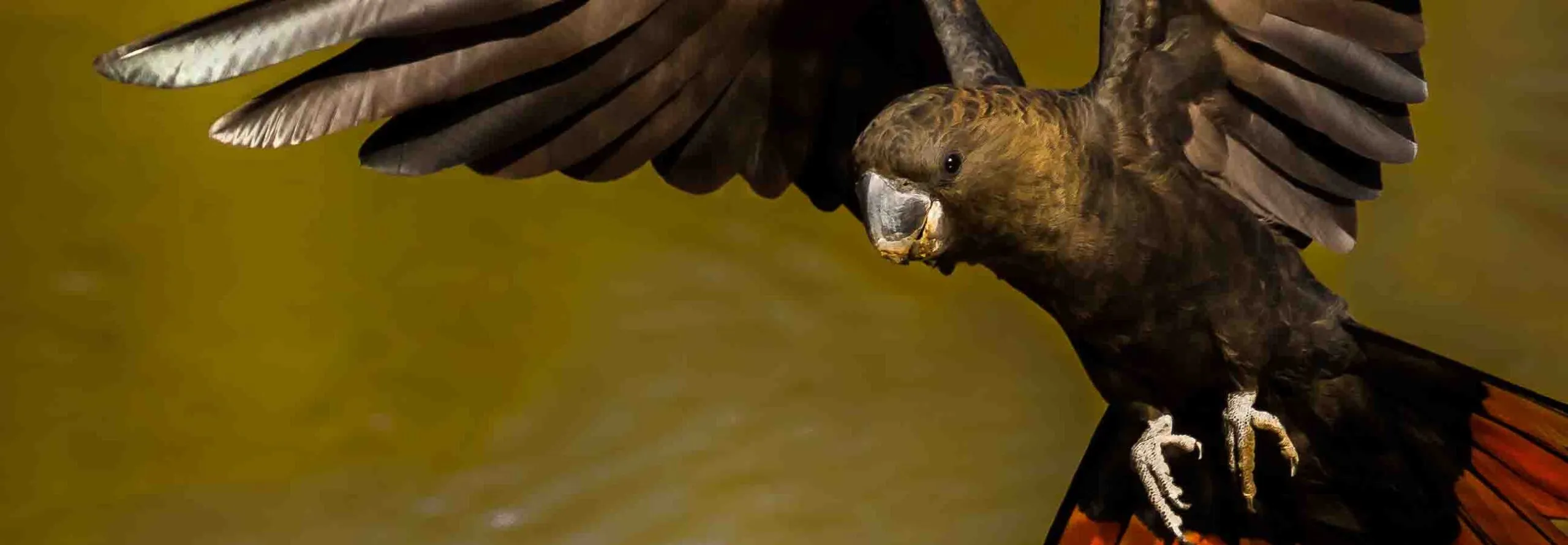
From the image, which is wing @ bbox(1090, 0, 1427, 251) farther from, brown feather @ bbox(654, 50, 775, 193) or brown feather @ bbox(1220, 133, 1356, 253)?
brown feather @ bbox(654, 50, 775, 193)

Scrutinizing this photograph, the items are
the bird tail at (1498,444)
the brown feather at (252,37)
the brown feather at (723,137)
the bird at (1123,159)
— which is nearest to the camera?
the brown feather at (252,37)

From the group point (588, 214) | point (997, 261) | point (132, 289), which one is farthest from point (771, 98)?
point (132, 289)

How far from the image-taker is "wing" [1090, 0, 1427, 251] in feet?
2.94

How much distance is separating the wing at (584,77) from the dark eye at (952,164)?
0.17 metres

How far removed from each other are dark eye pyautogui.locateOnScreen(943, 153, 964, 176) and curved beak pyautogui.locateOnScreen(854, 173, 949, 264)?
0.02 meters

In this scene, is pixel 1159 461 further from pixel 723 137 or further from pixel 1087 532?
pixel 723 137

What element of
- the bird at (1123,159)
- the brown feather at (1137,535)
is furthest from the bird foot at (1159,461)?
the brown feather at (1137,535)

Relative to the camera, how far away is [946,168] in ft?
2.57

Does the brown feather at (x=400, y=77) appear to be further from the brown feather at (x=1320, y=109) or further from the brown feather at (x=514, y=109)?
the brown feather at (x=1320, y=109)

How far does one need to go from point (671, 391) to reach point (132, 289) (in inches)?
20.9

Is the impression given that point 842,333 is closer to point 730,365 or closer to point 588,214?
point 730,365

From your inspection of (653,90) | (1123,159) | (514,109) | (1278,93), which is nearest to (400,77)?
(514,109)

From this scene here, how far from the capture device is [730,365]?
143cm

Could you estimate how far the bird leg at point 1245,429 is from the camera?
3.13 feet
